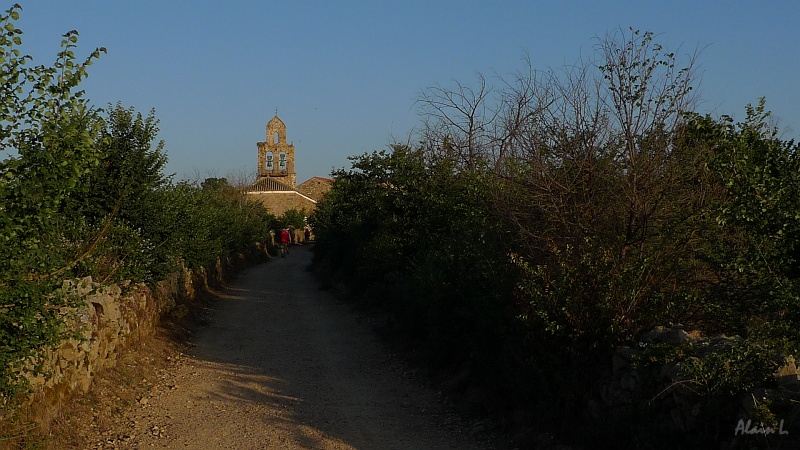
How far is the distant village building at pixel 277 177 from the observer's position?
236 ft

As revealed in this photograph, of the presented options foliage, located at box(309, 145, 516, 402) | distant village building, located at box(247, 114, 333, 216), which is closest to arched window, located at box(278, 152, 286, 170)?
distant village building, located at box(247, 114, 333, 216)

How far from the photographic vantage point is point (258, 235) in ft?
154

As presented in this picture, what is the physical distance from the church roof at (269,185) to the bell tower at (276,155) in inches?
21.5

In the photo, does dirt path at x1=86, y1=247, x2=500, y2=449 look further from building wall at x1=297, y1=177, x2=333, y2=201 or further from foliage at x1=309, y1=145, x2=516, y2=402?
building wall at x1=297, y1=177, x2=333, y2=201

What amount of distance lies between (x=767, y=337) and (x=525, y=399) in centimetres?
356

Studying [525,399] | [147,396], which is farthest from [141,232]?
[525,399]

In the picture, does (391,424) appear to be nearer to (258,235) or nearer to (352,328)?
(352,328)

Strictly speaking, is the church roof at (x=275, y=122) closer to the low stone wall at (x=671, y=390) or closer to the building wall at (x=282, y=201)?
the building wall at (x=282, y=201)

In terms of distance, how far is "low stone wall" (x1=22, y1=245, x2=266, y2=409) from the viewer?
8.80 metres

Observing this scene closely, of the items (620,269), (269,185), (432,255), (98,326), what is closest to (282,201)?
(269,185)

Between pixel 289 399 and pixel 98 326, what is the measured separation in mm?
3136

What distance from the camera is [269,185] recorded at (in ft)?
252

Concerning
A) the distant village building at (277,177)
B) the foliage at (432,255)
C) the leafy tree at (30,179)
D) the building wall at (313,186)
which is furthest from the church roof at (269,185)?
the leafy tree at (30,179)

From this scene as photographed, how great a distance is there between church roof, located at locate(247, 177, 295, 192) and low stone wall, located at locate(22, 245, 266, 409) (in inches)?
2189
